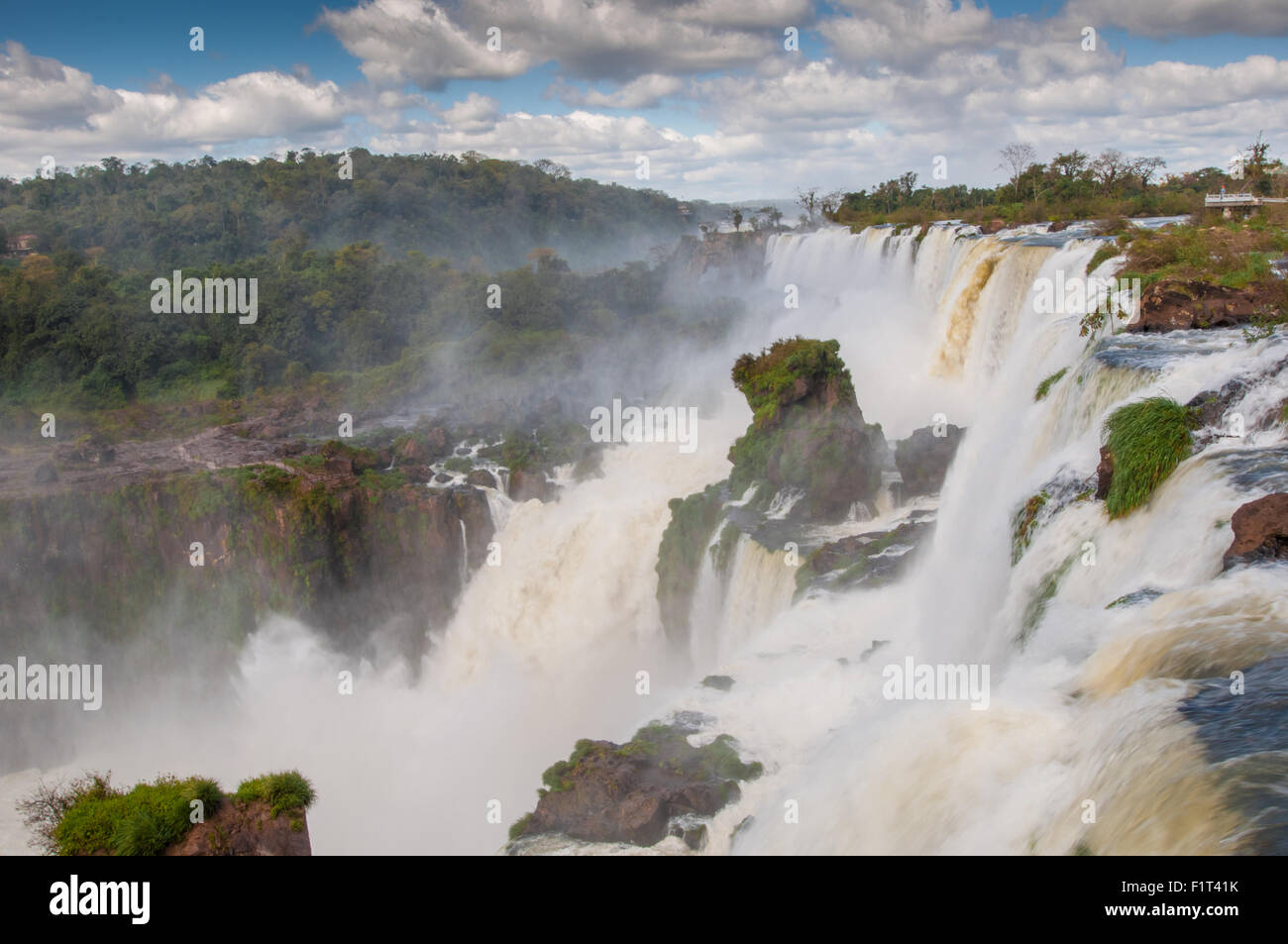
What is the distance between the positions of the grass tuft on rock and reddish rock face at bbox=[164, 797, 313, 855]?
29.0 ft

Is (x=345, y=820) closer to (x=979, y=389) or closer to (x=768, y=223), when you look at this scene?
(x=979, y=389)

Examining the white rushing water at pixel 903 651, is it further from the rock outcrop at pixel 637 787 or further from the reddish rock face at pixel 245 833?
the reddish rock face at pixel 245 833

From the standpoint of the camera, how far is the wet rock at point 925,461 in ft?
60.5

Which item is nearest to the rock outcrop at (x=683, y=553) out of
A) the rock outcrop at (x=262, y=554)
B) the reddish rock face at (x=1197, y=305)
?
the rock outcrop at (x=262, y=554)

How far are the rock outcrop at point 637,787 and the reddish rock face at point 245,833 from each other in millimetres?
2699

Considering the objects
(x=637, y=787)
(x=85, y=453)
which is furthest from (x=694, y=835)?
(x=85, y=453)

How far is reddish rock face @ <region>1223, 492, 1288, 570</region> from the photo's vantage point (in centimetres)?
681

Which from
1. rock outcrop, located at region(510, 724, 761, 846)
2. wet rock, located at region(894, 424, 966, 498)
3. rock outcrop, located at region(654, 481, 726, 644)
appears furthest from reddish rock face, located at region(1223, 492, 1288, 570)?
rock outcrop, located at region(654, 481, 726, 644)

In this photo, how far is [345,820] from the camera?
725 inches

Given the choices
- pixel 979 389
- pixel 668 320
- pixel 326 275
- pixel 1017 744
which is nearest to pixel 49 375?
pixel 326 275

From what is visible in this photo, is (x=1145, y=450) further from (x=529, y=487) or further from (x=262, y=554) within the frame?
(x=262, y=554)

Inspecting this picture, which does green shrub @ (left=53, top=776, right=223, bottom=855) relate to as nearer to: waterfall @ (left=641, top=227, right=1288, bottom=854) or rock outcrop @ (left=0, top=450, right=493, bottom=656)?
waterfall @ (left=641, top=227, right=1288, bottom=854)

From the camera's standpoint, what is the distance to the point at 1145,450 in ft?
28.8
